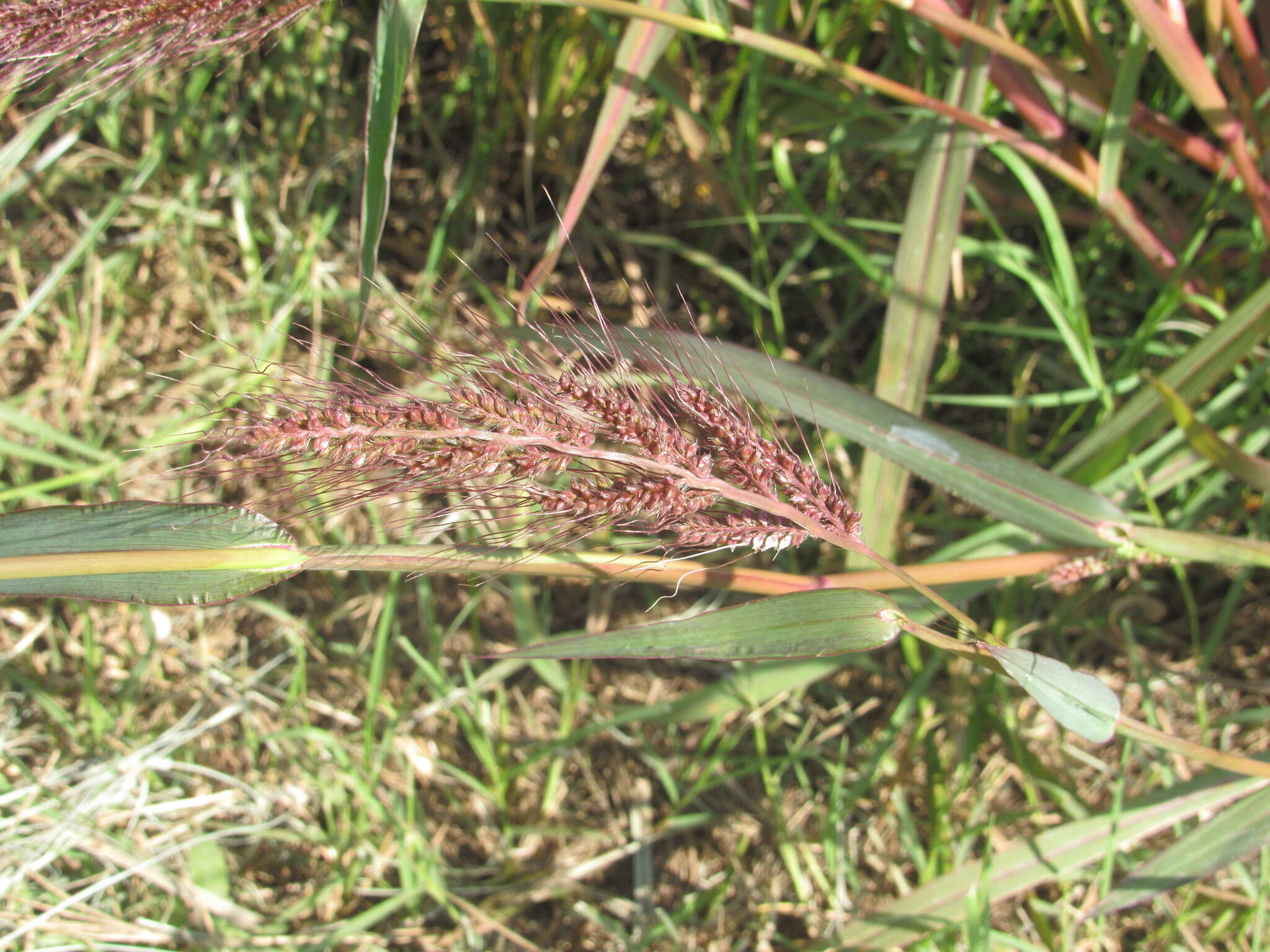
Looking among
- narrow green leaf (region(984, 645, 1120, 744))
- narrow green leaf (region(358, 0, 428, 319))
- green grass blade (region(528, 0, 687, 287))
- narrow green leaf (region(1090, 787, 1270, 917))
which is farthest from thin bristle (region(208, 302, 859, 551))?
narrow green leaf (region(1090, 787, 1270, 917))

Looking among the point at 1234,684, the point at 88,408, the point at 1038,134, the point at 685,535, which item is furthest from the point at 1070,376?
the point at 88,408

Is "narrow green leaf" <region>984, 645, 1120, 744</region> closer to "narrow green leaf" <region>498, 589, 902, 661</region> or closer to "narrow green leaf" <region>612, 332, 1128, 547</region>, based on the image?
"narrow green leaf" <region>498, 589, 902, 661</region>

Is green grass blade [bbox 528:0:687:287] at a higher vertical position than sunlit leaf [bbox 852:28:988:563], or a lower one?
higher

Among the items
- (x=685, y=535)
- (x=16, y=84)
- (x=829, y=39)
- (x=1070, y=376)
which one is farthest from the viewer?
(x=1070, y=376)

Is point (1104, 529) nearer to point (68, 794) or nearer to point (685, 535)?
point (685, 535)

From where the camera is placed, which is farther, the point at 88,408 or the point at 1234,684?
the point at 88,408

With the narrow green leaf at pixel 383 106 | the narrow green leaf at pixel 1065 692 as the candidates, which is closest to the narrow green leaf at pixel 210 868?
the narrow green leaf at pixel 383 106
